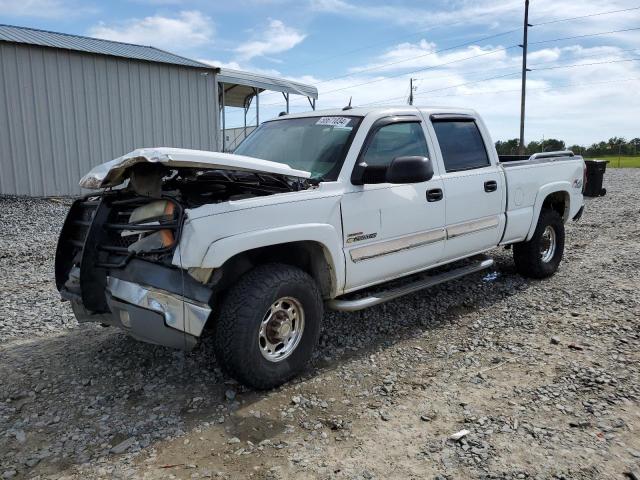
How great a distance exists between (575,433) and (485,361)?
1079mm

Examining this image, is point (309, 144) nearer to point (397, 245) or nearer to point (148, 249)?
point (397, 245)

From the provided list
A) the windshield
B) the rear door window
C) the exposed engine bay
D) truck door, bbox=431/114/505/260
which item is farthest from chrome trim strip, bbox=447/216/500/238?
the exposed engine bay

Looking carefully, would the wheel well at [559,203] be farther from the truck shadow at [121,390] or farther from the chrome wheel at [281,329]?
the chrome wheel at [281,329]

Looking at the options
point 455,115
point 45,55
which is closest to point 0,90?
point 45,55

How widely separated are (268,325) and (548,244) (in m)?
4.29

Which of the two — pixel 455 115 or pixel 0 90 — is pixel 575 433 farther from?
pixel 0 90

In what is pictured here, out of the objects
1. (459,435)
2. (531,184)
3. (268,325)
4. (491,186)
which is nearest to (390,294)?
(268,325)

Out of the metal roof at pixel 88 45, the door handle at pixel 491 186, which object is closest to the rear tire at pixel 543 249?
the door handle at pixel 491 186

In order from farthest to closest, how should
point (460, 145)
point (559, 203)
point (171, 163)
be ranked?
point (559, 203)
point (460, 145)
point (171, 163)

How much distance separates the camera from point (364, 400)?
3449mm

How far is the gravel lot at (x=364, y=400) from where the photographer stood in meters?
2.76

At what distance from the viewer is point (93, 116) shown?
516 inches

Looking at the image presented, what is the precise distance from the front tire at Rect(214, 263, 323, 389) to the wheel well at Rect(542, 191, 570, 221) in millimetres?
3968

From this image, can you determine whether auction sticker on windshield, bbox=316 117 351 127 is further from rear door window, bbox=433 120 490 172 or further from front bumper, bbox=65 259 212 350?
front bumper, bbox=65 259 212 350
